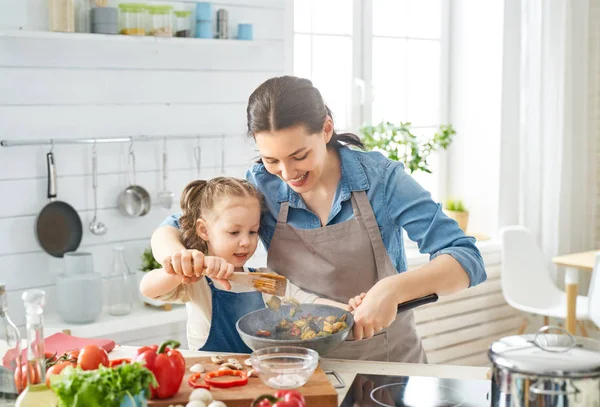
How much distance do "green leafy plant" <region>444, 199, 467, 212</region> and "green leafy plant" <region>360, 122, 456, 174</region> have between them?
0.28m

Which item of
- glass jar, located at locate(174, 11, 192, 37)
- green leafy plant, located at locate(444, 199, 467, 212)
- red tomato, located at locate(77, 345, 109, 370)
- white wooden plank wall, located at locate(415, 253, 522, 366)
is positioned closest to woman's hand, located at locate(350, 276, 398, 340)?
red tomato, located at locate(77, 345, 109, 370)

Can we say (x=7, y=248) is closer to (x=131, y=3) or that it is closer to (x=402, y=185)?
(x=131, y=3)

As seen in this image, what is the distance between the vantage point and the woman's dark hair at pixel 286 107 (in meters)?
2.10

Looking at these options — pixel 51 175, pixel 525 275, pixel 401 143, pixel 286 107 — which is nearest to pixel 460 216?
pixel 525 275

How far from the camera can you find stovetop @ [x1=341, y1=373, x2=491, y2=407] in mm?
1713

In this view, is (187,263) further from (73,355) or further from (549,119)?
(549,119)

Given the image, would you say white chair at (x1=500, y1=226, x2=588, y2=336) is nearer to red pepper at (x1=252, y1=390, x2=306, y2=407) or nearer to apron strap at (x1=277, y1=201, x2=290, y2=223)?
apron strap at (x1=277, y1=201, x2=290, y2=223)

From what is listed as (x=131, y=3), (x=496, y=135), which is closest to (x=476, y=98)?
(x=496, y=135)

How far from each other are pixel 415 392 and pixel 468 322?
2.88 meters

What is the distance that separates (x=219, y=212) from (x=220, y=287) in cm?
20

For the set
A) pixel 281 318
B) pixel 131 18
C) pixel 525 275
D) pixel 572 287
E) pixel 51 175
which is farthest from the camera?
pixel 525 275

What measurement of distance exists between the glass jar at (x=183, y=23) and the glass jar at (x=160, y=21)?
0.06 metres

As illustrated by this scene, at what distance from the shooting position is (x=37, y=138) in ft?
10.6

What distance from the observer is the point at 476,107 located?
4758 mm
